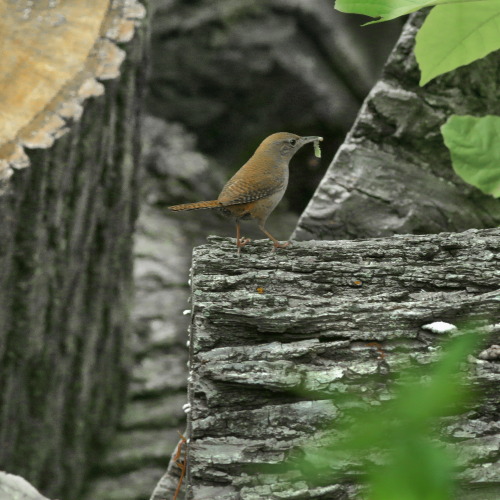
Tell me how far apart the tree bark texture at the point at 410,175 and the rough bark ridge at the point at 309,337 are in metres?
0.46

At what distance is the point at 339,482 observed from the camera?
104 centimetres

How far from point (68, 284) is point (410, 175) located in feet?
3.84

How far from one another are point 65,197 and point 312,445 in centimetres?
140

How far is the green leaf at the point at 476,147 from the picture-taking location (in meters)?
1.42

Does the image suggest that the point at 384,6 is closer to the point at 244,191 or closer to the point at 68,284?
the point at 244,191

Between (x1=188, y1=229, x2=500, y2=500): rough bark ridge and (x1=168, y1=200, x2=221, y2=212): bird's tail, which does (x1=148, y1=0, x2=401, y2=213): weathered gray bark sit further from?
(x1=188, y1=229, x2=500, y2=500): rough bark ridge

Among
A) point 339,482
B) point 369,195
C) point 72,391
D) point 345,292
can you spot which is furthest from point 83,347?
point 339,482

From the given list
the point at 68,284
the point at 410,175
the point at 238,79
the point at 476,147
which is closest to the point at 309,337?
the point at 476,147

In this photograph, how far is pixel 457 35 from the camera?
3.94 ft

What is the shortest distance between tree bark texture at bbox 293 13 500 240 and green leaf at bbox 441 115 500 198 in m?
0.43

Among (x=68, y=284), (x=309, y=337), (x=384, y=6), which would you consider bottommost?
(x=309, y=337)

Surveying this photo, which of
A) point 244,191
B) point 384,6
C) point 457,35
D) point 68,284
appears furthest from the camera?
point 68,284

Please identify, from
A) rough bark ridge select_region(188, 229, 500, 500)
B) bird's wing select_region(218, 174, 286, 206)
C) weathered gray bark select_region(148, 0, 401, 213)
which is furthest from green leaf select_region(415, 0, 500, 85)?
weathered gray bark select_region(148, 0, 401, 213)

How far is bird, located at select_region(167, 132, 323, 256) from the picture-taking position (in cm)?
157
